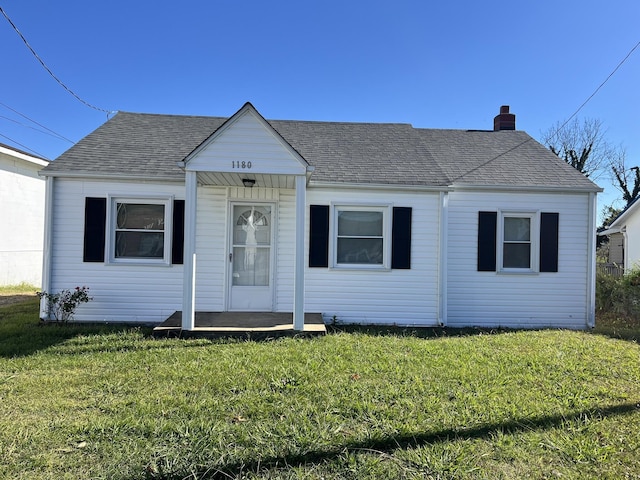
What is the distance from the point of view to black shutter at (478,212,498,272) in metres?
8.20

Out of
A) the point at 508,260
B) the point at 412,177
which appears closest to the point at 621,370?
the point at 508,260

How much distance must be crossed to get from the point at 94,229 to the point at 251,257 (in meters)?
3.15

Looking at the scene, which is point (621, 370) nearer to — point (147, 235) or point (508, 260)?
point (508, 260)

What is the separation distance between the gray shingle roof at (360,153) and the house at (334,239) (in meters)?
0.06

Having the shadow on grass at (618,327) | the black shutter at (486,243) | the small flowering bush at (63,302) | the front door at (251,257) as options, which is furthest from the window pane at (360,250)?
the small flowering bush at (63,302)

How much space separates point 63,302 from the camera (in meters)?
7.18

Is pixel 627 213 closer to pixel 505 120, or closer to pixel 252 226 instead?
pixel 505 120

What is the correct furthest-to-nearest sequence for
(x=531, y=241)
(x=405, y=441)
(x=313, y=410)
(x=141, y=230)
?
(x=531, y=241)
(x=141, y=230)
(x=313, y=410)
(x=405, y=441)

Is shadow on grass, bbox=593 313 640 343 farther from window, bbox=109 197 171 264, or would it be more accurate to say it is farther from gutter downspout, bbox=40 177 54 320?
gutter downspout, bbox=40 177 54 320

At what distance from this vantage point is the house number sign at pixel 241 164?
637 centimetres

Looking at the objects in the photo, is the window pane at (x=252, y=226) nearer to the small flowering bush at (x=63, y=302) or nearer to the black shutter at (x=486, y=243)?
the small flowering bush at (x=63, y=302)

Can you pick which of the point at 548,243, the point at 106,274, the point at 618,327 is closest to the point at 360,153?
the point at 548,243

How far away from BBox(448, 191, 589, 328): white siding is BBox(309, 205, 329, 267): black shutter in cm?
274

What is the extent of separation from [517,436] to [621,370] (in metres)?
2.92
